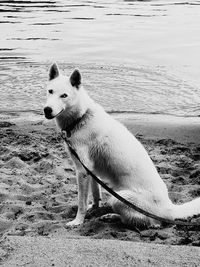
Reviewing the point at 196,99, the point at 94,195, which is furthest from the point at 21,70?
the point at 94,195

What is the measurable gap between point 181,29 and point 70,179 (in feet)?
41.7

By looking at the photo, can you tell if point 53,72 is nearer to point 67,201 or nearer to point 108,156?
point 108,156

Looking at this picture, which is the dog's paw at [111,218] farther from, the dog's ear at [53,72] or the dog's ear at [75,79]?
the dog's ear at [53,72]

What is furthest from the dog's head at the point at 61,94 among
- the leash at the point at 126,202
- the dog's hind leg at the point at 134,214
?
the dog's hind leg at the point at 134,214

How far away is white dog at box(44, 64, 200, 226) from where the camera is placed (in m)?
4.79

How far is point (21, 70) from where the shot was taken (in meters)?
12.2

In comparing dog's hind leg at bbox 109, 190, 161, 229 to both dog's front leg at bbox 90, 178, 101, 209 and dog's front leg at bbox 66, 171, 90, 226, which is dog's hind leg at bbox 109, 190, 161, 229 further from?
dog's front leg at bbox 90, 178, 101, 209

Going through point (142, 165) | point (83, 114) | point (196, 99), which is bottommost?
point (196, 99)

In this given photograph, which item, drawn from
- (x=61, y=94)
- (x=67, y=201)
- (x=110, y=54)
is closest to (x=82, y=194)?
(x=67, y=201)

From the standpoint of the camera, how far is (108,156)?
16.5 feet

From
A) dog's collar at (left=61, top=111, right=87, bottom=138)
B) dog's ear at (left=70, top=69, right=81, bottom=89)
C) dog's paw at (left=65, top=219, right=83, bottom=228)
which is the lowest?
dog's paw at (left=65, top=219, right=83, bottom=228)

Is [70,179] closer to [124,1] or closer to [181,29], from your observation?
[181,29]

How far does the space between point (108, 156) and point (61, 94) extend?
833 millimetres

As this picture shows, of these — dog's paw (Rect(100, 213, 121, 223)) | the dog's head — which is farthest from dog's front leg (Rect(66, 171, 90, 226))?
the dog's head
